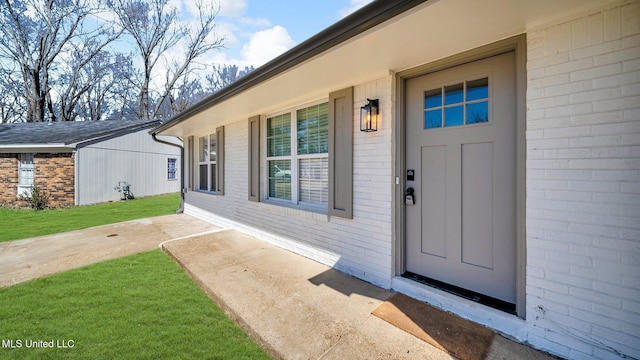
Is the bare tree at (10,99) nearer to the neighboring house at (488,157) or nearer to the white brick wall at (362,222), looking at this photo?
the neighboring house at (488,157)

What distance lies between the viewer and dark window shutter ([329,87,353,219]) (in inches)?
129

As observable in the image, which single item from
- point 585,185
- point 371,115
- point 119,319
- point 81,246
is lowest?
point 119,319

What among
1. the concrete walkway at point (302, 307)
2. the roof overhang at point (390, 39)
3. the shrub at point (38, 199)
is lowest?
the concrete walkway at point (302, 307)

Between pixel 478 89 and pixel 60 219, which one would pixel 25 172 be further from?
pixel 478 89

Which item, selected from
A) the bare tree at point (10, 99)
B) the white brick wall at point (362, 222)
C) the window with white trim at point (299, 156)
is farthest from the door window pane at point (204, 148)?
the bare tree at point (10, 99)

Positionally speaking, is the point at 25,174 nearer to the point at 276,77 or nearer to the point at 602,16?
the point at 276,77

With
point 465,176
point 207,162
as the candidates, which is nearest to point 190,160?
point 207,162

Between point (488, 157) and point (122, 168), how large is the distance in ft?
46.3

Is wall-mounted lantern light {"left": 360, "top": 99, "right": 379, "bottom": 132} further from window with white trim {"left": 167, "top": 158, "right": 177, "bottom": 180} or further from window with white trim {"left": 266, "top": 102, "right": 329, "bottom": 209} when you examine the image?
window with white trim {"left": 167, "top": 158, "right": 177, "bottom": 180}

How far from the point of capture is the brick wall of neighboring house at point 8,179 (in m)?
10.5

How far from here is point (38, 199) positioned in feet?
32.3

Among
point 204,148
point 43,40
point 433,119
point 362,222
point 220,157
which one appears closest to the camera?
point 433,119

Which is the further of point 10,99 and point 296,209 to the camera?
point 10,99

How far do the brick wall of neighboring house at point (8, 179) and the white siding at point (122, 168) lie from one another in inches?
105
